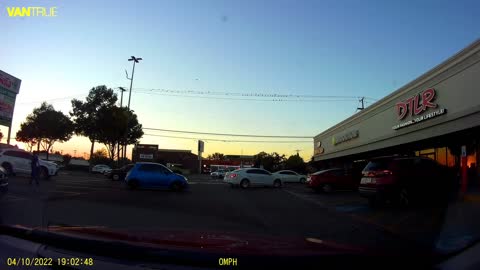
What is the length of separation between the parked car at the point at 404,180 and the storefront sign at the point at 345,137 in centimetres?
1790

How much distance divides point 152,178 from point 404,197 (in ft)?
41.3

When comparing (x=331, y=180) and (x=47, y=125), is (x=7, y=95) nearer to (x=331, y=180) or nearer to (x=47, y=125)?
(x=331, y=180)

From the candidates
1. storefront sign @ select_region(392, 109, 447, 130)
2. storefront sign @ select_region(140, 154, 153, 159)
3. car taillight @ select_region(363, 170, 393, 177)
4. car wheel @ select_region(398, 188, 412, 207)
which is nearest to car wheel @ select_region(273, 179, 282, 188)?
storefront sign @ select_region(392, 109, 447, 130)

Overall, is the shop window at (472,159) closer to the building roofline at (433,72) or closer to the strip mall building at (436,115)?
the strip mall building at (436,115)

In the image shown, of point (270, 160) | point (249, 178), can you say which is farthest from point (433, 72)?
point (270, 160)

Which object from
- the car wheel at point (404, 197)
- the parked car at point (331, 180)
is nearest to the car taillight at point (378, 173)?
the car wheel at point (404, 197)

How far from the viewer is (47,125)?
64250 mm

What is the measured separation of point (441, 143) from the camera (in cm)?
2316

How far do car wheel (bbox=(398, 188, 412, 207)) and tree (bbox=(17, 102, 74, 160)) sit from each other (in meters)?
57.6

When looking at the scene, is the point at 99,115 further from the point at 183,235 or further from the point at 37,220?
the point at 183,235

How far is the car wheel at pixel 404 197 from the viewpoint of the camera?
44.5ft

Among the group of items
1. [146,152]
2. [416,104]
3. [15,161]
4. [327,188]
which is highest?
[146,152]

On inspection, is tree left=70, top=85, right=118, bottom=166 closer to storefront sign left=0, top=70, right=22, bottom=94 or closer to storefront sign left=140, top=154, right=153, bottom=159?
storefront sign left=0, top=70, right=22, bottom=94

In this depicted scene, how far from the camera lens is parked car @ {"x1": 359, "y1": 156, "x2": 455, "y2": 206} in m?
13.5
